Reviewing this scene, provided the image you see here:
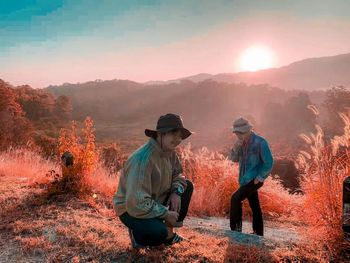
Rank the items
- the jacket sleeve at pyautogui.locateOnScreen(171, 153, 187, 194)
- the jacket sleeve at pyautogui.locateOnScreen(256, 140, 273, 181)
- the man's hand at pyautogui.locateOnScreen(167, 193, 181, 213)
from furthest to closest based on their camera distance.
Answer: the jacket sleeve at pyautogui.locateOnScreen(256, 140, 273, 181), the jacket sleeve at pyautogui.locateOnScreen(171, 153, 187, 194), the man's hand at pyautogui.locateOnScreen(167, 193, 181, 213)

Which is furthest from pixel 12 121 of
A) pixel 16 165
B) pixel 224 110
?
pixel 224 110

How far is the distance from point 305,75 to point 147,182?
14121 centimetres

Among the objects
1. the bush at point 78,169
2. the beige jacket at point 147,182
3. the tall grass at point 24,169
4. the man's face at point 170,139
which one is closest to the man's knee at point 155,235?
the beige jacket at point 147,182

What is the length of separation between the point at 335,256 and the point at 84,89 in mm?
110083

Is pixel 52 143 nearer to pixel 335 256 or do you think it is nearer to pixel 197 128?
pixel 335 256

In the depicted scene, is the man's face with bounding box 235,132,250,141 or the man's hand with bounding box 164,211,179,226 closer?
the man's hand with bounding box 164,211,179,226

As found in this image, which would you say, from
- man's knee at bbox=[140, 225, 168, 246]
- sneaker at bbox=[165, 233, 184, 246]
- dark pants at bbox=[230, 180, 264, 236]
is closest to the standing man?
dark pants at bbox=[230, 180, 264, 236]

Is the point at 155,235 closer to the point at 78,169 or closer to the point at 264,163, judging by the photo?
the point at 264,163

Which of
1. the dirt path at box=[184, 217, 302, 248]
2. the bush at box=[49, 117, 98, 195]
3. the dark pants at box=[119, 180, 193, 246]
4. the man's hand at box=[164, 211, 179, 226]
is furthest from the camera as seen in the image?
the bush at box=[49, 117, 98, 195]

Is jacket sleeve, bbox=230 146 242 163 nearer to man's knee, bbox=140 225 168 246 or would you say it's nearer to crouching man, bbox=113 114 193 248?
crouching man, bbox=113 114 193 248

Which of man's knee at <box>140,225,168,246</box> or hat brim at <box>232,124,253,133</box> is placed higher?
hat brim at <box>232,124,253,133</box>

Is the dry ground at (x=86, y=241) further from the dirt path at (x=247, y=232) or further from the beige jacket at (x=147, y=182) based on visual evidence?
the beige jacket at (x=147, y=182)

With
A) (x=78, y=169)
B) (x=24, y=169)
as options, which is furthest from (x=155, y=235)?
(x=24, y=169)

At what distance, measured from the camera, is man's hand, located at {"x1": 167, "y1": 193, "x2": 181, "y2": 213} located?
4996 mm
